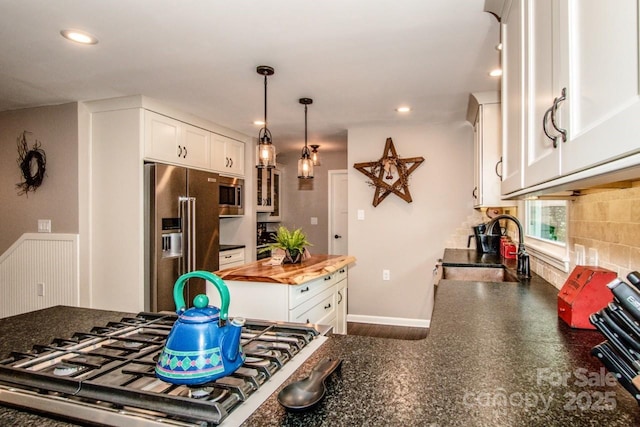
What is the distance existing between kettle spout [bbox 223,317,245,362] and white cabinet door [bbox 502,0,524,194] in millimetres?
1069

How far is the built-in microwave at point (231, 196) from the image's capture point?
14.6ft

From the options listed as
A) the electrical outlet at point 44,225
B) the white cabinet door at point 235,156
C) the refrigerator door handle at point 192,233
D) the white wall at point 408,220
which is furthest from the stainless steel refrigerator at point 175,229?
the white wall at point 408,220

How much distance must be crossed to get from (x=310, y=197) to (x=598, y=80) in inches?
221

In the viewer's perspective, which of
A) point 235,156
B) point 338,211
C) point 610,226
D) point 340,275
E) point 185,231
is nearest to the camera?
point 610,226

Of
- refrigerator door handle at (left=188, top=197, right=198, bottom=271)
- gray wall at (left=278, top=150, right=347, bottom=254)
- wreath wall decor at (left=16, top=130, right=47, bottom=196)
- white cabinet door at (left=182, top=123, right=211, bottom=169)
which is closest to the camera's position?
wreath wall decor at (left=16, top=130, right=47, bottom=196)

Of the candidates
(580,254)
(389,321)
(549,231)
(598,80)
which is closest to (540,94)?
(598,80)

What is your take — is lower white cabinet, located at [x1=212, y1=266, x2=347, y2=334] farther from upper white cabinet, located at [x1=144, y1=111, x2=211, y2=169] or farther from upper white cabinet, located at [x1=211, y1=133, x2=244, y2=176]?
upper white cabinet, located at [x1=211, y1=133, x2=244, y2=176]

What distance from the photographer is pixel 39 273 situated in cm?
356

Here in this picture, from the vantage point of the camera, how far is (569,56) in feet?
2.68

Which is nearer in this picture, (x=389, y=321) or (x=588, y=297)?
(x=588, y=297)

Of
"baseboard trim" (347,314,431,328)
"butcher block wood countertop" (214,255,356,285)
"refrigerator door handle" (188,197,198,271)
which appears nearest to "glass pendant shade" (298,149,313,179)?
"butcher block wood countertop" (214,255,356,285)

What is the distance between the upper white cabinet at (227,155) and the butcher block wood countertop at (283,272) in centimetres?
175

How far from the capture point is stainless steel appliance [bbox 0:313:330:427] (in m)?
0.69

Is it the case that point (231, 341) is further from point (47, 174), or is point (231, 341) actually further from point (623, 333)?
point (47, 174)
